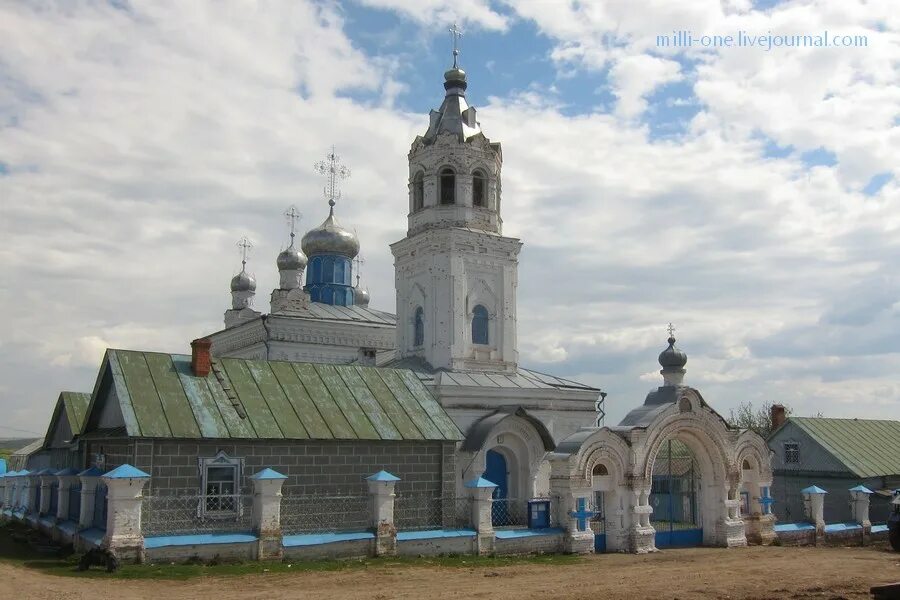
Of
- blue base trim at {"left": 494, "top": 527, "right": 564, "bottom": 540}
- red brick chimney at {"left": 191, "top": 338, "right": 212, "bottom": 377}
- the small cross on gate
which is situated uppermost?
red brick chimney at {"left": 191, "top": 338, "right": 212, "bottom": 377}

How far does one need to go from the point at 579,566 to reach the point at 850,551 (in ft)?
24.6

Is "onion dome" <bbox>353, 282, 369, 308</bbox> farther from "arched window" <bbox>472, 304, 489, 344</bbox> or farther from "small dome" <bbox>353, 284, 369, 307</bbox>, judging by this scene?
"arched window" <bbox>472, 304, 489, 344</bbox>

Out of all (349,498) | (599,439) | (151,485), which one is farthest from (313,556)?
(599,439)

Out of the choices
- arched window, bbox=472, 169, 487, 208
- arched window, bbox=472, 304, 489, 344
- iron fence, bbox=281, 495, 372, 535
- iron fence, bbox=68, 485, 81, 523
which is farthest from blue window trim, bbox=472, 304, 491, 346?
iron fence, bbox=68, 485, 81, 523

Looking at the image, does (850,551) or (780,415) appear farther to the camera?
(780,415)

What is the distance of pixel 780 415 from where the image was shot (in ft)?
88.2

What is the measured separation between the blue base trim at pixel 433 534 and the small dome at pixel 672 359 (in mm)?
6767

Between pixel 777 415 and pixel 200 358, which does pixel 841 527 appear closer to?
pixel 777 415

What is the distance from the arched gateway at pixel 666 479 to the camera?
18.5 meters

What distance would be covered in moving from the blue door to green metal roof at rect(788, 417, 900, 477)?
873cm

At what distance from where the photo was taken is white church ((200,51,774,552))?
19078mm

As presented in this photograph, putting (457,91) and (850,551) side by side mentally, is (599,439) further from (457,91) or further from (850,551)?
(457,91)

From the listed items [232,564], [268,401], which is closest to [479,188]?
[268,401]

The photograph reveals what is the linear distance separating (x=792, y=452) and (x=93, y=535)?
18.6 m
